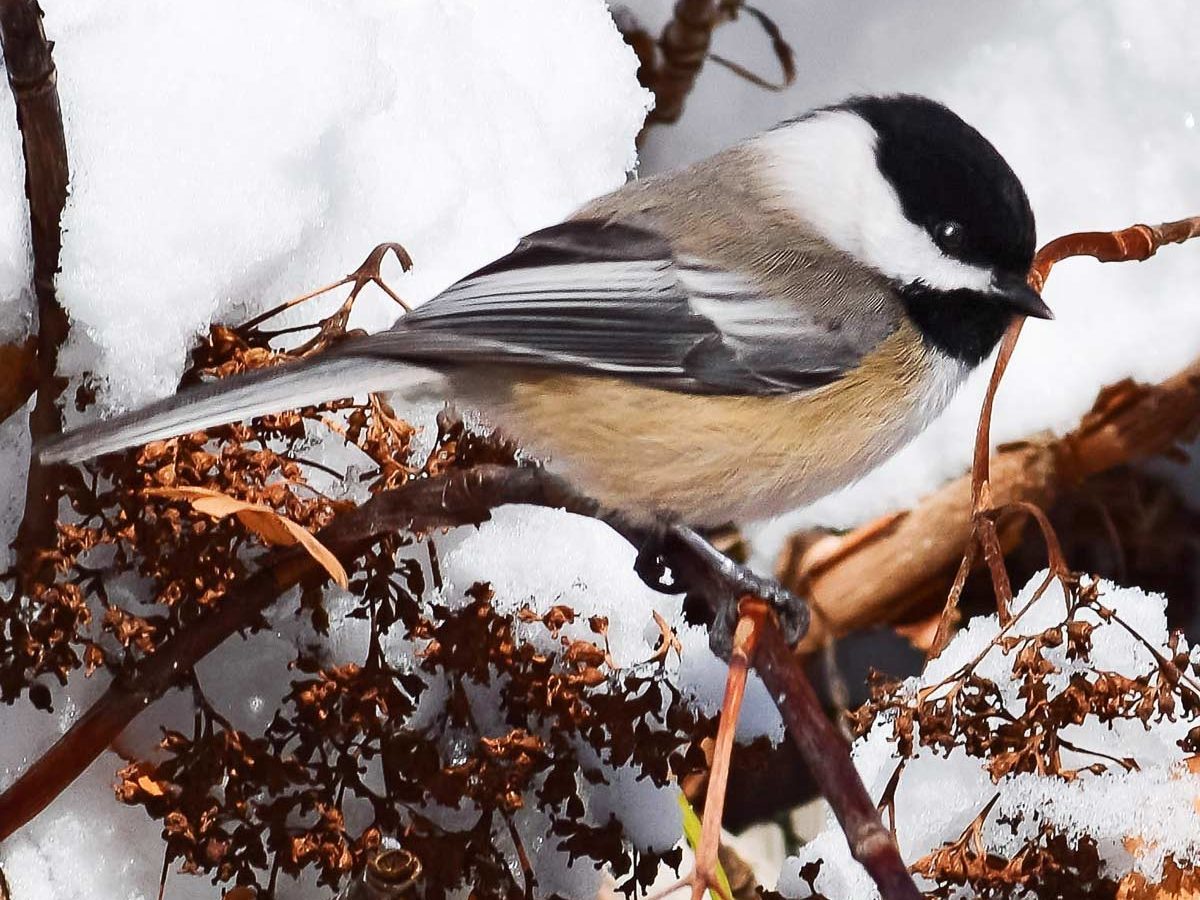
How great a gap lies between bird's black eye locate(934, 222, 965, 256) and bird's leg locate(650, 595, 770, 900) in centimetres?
22

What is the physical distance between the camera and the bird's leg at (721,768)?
44 cm

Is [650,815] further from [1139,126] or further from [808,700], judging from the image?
[1139,126]

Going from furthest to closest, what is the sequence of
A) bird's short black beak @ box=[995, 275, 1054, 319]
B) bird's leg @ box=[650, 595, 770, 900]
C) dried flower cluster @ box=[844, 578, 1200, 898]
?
bird's short black beak @ box=[995, 275, 1054, 319] < dried flower cluster @ box=[844, 578, 1200, 898] < bird's leg @ box=[650, 595, 770, 900]

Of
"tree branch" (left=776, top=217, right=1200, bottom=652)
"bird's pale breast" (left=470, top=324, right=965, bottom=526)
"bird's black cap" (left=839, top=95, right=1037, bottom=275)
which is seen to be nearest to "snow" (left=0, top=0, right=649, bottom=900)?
"bird's pale breast" (left=470, top=324, right=965, bottom=526)

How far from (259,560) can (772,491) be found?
0.24 meters

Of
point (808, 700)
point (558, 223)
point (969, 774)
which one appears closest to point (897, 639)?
point (969, 774)

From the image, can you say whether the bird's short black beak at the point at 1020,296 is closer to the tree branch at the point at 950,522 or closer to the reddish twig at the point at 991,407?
the reddish twig at the point at 991,407

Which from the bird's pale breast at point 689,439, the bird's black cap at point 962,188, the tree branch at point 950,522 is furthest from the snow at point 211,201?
the tree branch at point 950,522

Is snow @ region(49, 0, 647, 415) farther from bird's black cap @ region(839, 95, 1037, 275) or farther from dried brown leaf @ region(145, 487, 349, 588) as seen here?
bird's black cap @ region(839, 95, 1037, 275)

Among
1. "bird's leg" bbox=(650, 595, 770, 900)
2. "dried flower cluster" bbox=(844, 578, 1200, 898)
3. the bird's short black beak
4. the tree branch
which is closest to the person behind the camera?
"bird's leg" bbox=(650, 595, 770, 900)

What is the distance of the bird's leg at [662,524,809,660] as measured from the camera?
62 cm

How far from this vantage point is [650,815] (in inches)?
26.1

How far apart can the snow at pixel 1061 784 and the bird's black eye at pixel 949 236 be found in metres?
0.16

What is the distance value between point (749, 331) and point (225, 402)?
27 cm
